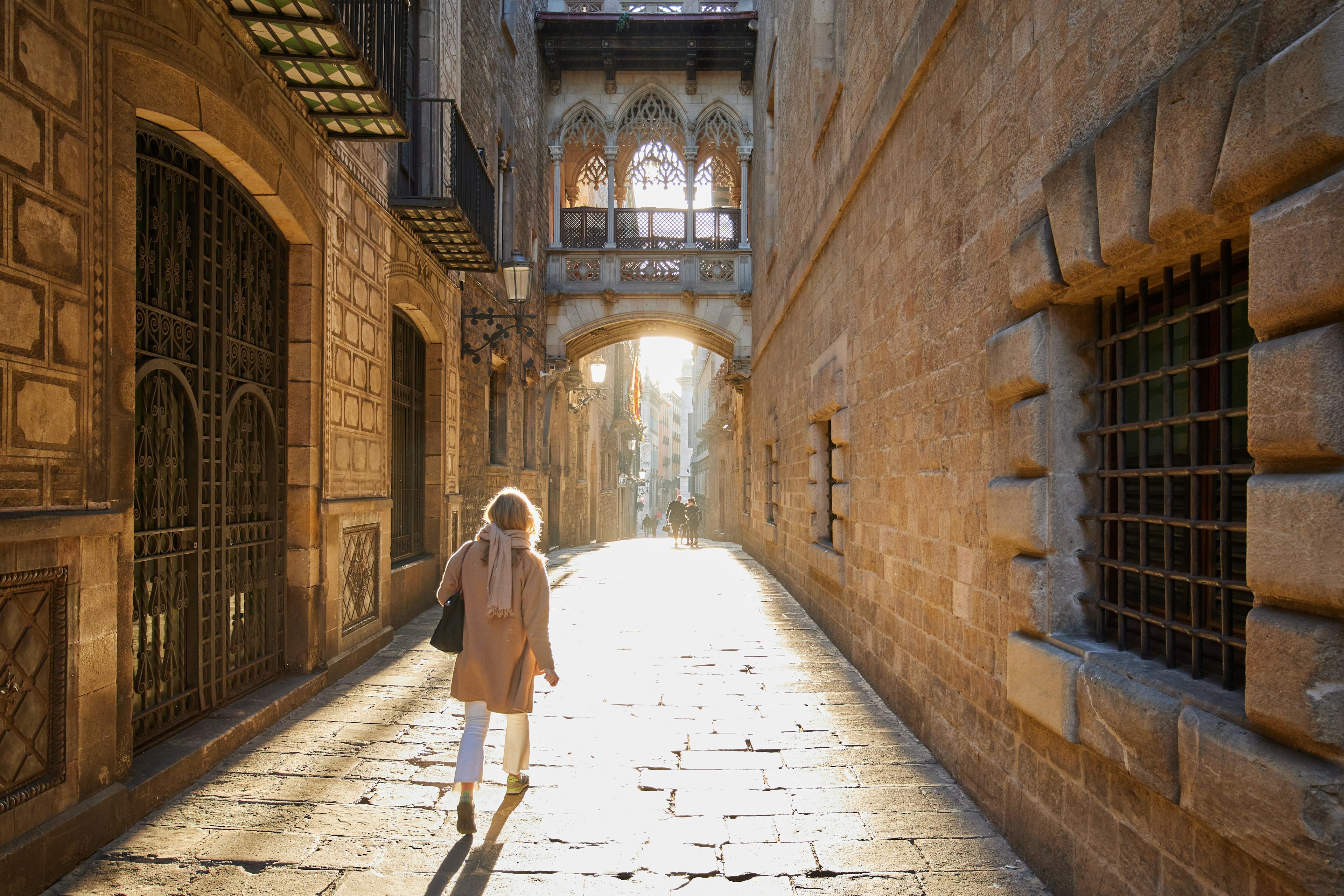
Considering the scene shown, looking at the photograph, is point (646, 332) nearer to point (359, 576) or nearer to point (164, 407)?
point (359, 576)

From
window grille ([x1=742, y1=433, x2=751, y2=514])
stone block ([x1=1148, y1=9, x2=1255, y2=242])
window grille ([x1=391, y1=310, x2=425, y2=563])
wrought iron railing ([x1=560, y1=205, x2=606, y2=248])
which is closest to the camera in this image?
stone block ([x1=1148, y1=9, x2=1255, y2=242])

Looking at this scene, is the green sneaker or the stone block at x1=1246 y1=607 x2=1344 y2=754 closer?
the stone block at x1=1246 y1=607 x2=1344 y2=754

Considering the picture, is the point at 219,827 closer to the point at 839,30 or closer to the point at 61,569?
the point at 61,569

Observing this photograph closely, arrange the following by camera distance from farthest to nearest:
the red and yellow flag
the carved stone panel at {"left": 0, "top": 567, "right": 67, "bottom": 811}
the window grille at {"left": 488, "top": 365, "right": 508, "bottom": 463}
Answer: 1. the red and yellow flag
2. the window grille at {"left": 488, "top": 365, "right": 508, "bottom": 463}
3. the carved stone panel at {"left": 0, "top": 567, "right": 67, "bottom": 811}

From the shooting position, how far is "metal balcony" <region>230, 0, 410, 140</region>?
176 inches

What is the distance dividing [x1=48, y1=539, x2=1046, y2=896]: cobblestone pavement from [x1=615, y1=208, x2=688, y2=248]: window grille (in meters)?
14.3

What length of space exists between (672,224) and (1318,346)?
18.2 metres

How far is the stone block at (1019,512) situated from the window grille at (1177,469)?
0.19 m

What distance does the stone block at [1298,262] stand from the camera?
1.69 metres

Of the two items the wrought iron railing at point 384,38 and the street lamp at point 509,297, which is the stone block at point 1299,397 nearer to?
the wrought iron railing at point 384,38

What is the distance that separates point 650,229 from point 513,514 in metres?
16.3

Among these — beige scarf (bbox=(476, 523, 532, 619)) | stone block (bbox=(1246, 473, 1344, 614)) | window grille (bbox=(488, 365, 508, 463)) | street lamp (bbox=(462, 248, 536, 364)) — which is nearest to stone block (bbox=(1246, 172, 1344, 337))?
stone block (bbox=(1246, 473, 1344, 614))

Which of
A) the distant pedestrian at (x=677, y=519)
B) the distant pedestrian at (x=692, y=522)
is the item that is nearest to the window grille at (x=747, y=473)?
the distant pedestrian at (x=692, y=522)

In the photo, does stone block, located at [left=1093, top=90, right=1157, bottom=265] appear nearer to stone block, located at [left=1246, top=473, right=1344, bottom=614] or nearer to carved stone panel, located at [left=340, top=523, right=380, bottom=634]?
stone block, located at [left=1246, top=473, right=1344, bottom=614]
